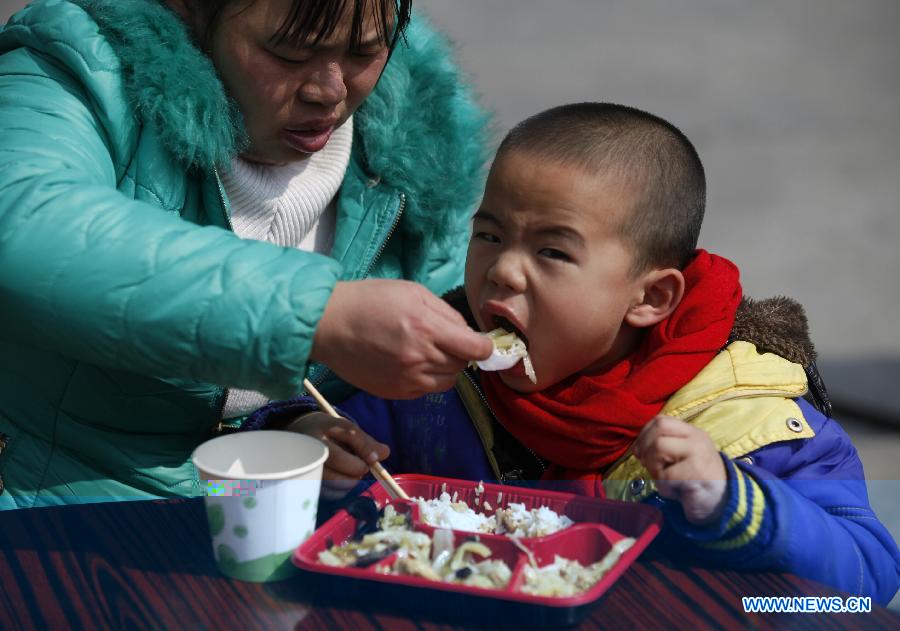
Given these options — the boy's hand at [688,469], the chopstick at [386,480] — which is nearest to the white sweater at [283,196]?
the chopstick at [386,480]

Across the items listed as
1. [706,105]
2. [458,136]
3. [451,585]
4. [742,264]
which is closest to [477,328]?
[458,136]

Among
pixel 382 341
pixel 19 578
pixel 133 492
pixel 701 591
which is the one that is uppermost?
pixel 382 341

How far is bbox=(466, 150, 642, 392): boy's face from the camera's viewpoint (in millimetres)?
1865

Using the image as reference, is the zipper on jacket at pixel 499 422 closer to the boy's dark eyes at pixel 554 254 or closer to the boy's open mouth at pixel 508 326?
the boy's open mouth at pixel 508 326

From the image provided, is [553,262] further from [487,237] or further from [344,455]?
[344,455]

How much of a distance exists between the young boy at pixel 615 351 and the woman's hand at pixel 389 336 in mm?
240

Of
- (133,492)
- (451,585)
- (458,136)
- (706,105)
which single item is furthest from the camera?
(706,105)

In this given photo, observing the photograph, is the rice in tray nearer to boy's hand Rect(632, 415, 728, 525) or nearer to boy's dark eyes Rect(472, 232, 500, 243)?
boy's hand Rect(632, 415, 728, 525)

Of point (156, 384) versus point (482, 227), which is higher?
point (482, 227)

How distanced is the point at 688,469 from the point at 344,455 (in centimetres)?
51

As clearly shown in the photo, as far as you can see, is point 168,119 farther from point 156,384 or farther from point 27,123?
point 156,384

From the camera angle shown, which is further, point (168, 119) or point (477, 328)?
point (477, 328)

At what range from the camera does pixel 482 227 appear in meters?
1.95

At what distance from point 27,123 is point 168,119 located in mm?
240
